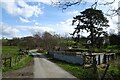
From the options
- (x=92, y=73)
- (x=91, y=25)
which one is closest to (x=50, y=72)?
(x=92, y=73)

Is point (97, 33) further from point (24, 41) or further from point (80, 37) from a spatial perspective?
point (24, 41)

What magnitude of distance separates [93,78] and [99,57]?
18546 millimetres

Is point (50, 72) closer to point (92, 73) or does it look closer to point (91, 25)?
point (92, 73)

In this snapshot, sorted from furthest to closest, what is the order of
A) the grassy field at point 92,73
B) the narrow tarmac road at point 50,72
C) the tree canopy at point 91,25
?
the tree canopy at point 91,25 < the narrow tarmac road at point 50,72 < the grassy field at point 92,73

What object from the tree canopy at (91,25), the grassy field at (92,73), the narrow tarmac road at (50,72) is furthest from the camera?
the tree canopy at (91,25)

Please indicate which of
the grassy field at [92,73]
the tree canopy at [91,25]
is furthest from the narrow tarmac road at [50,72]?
the tree canopy at [91,25]

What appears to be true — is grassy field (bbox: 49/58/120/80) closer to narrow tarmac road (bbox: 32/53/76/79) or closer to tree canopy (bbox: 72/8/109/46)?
narrow tarmac road (bbox: 32/53/76/79)

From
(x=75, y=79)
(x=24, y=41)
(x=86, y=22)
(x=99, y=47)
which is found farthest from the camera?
(x=24, y=41)

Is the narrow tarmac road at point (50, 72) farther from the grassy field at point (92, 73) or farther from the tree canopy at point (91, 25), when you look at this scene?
the tree canopy at point (91, 25)

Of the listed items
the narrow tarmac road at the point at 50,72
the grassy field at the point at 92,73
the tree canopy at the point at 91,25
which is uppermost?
the tree canopy at the point at 91,25

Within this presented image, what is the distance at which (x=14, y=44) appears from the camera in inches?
5517

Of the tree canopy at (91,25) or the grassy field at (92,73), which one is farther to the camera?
the tree canopy at (91,25)

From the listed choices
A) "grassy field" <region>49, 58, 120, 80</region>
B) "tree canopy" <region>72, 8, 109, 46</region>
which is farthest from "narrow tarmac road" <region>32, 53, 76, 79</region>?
"tree canopy" <region>72, 8, 109, 46</region>

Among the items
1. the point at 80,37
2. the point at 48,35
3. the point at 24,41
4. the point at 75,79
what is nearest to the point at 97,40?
the point at 80,37
